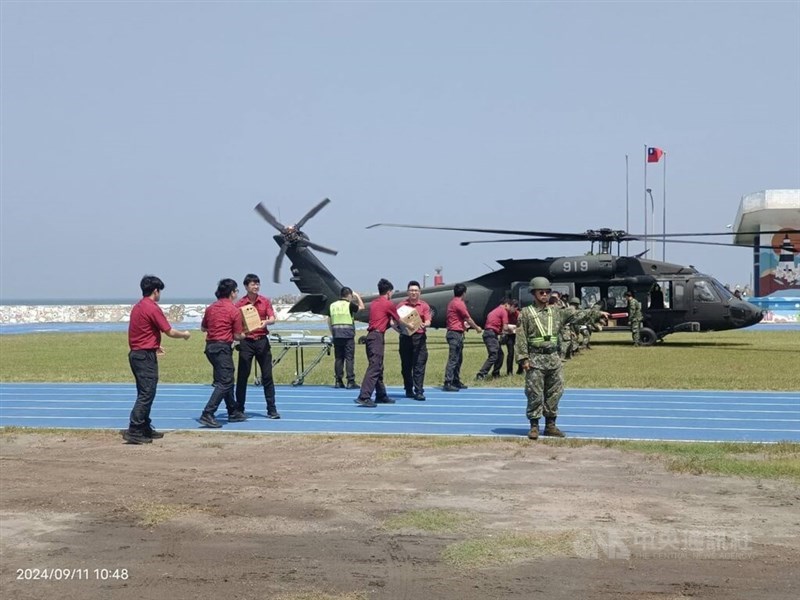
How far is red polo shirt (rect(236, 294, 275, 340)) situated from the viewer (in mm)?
12227

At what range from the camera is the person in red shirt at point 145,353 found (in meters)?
10.1

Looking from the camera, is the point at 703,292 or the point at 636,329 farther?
the point at 703,292

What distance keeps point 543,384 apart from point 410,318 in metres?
4.11

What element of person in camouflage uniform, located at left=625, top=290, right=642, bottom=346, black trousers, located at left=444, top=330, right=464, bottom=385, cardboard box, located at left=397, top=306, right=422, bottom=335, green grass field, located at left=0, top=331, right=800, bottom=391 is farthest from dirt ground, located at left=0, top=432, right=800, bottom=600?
person in camouflage uniform, located at left=625, top=290, right=642, bottom=346

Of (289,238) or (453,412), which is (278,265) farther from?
(453,412)

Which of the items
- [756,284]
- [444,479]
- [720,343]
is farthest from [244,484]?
[756,284]

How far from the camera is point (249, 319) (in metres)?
12.1

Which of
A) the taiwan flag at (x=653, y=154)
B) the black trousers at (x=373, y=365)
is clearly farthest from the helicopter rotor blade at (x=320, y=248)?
the taiwan flag at (x=653, y=154)

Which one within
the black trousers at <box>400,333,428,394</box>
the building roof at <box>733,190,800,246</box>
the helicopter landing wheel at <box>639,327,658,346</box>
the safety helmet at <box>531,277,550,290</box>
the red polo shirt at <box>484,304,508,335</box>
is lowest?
the helicopter landing wheel at <box>639,327,658,346</box>

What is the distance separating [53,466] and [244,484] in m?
2.23

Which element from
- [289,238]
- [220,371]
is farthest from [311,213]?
[220,371]

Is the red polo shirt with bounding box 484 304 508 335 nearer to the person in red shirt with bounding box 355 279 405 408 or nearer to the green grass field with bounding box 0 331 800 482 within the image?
the green grass field with bounding box 0 331 800 482

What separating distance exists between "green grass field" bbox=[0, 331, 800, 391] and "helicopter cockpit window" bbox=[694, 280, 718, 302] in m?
1.39

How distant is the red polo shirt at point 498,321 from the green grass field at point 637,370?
100cm
